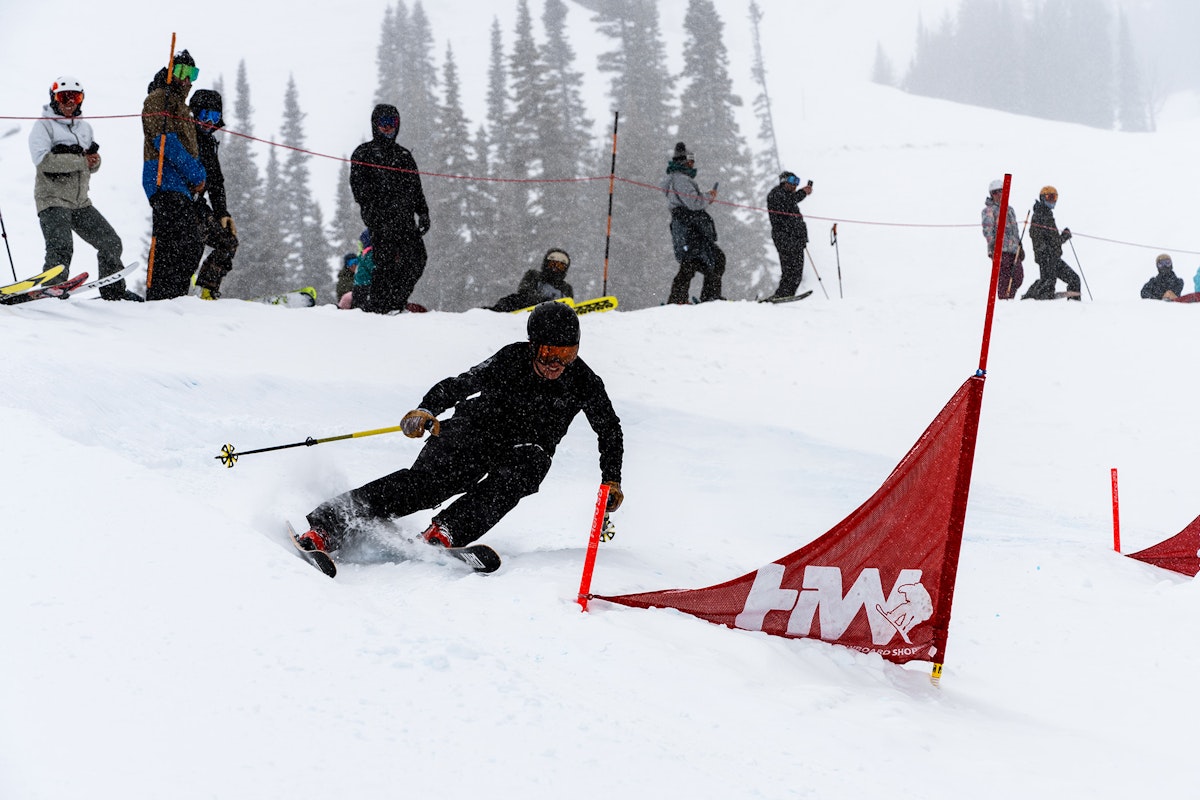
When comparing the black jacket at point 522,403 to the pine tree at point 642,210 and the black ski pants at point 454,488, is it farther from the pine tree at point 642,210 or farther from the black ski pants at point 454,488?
the pine tree at point 642,210

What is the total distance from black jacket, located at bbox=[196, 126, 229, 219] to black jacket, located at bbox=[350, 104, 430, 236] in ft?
4.25

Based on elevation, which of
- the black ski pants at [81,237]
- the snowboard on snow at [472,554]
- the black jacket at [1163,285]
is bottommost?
the snowboard on snow at [472,554]

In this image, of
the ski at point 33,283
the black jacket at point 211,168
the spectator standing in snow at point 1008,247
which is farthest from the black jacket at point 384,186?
the spectator standing in snow at point 1008,247

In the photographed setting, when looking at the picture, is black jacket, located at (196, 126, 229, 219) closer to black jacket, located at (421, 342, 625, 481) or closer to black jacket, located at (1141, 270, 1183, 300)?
black jacket, located at (421, 342, 625, 481)

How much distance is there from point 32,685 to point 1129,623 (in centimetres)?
532

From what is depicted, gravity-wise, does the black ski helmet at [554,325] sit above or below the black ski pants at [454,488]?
above

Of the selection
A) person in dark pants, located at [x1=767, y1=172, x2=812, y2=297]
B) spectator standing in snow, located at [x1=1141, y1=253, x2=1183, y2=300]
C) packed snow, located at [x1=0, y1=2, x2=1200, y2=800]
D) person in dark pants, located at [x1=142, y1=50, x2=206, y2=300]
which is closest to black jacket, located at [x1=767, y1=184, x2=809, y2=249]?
person in dark pants, located at [x1=767, y1=172, x2=812, y2=297]

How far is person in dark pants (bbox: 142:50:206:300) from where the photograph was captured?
819 cm

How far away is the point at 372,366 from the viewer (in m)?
9.09

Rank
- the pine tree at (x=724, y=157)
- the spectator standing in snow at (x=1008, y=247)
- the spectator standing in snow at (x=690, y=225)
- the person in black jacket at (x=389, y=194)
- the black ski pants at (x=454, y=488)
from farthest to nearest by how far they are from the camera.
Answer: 1. the pine tree at (x=724, y=157)
2. the spectator standing in snow at (x=1008, y=247)
3. the spectator standing in snow at (x=690, y=225)
4. the person in black jacket at (x=389, y=194)
5. the black ski pants at (x=454, y=488)

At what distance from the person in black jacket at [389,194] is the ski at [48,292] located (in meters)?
2.77

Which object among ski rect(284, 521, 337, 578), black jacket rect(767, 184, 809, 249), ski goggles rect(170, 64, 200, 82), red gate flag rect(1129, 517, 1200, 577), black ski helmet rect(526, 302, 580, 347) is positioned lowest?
red gate flag rect(1129, 517, 1200, 577)

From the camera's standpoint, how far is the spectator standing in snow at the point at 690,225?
1280 centimetres

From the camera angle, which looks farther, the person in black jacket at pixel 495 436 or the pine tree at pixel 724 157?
the pine tree at pixel 724 157
